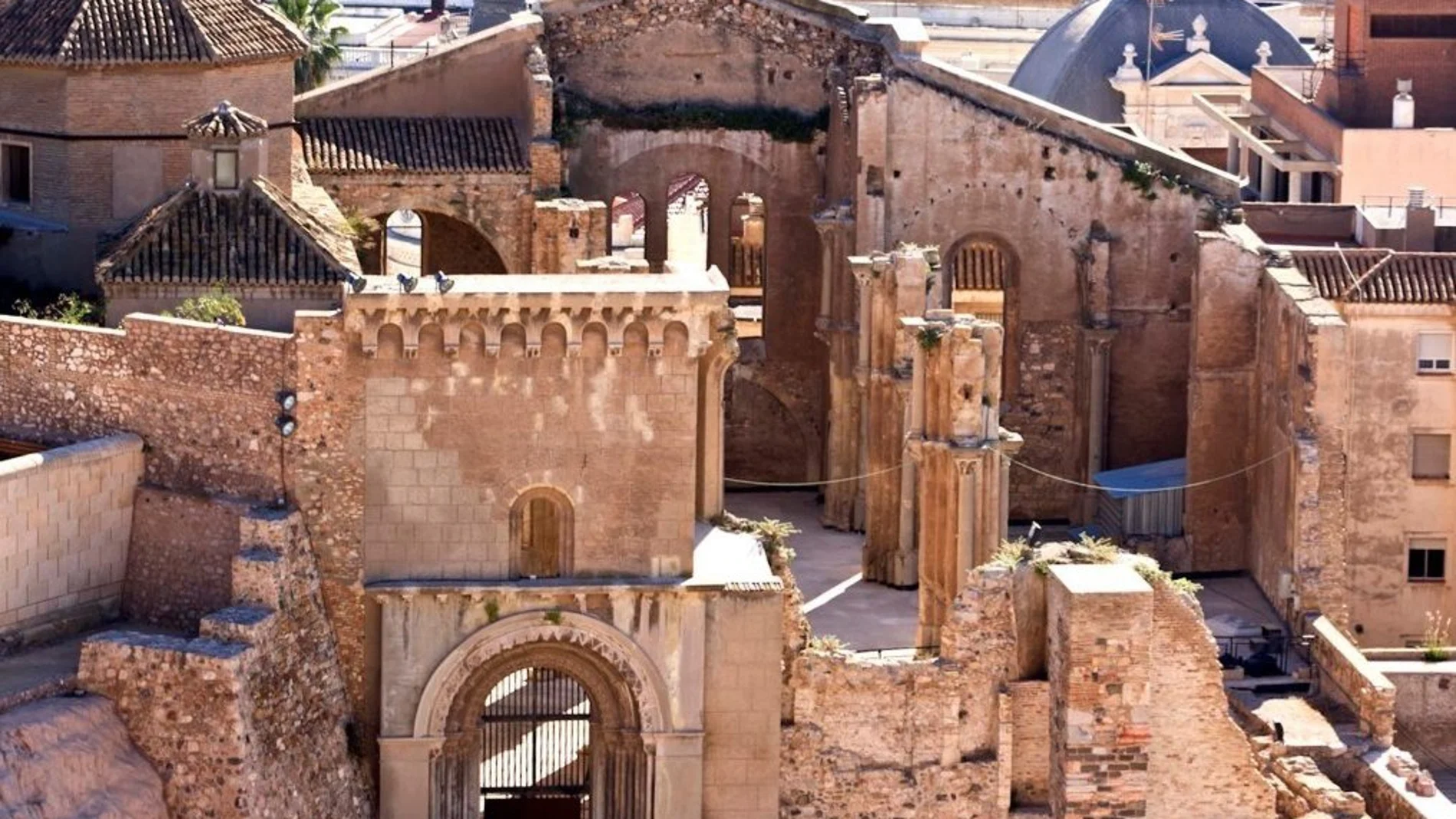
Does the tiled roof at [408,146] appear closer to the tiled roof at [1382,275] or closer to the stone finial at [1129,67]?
the tiled roof at [1382,275]

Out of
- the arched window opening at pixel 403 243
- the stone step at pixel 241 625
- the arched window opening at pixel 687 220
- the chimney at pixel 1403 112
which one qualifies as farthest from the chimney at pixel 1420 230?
the stone step at pixel 241 625

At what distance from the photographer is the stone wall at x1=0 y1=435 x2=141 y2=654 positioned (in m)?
57.3

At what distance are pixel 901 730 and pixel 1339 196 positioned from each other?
90.9 ft

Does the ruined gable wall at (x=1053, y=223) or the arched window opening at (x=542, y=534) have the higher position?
the ruined gable wall at (x=1053, y=223)

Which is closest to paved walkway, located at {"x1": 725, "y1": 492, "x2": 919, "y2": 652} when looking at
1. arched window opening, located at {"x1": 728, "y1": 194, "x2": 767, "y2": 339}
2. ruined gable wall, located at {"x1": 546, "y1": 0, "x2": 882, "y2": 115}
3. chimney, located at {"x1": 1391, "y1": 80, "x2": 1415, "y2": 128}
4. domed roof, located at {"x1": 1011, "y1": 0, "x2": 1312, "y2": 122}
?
ruined gable wall, located at {"x1": 546, "y1": 0, "x2": 882, "y2": 115}

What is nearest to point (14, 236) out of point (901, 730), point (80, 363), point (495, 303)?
point (80, 363)

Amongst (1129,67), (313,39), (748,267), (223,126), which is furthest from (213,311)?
(1129,67)

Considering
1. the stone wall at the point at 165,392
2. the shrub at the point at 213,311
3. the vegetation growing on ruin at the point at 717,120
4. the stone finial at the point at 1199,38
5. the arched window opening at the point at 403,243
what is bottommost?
the stone wall at the point at 165,392

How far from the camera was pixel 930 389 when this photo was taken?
65250mm

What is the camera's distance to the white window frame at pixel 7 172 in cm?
6775

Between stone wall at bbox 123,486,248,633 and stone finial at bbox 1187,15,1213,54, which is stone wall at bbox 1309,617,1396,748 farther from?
stone finial at bbox 1187,15,1213,54

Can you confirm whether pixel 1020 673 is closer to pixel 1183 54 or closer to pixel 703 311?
pixel 703 311

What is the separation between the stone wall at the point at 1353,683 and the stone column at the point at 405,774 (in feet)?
49.4

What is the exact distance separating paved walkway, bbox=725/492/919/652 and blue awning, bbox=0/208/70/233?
13.0 metres
